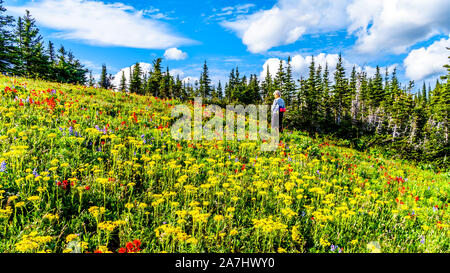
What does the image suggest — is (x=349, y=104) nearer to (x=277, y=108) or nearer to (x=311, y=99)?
(x=311, y=99)

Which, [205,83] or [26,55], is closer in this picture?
[26,55]

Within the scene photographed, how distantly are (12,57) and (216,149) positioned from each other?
45.6 m

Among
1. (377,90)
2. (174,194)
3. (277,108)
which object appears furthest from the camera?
(377,90)

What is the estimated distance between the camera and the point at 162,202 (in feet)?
14.8

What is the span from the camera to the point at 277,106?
35.9 feet

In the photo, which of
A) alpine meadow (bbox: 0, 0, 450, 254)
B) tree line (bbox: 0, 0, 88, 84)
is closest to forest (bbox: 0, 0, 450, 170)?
tree line (bbox: 0, 0, 88, 84)

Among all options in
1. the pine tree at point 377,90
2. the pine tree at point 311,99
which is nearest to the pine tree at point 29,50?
the pine tree at point 311,99

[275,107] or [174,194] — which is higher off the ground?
[275,107]

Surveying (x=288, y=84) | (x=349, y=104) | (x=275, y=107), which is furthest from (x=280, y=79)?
(x=275, y=107)
